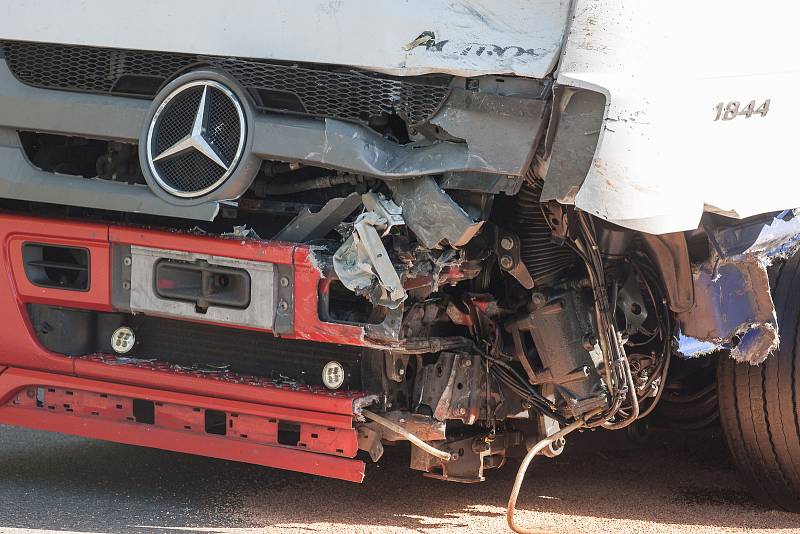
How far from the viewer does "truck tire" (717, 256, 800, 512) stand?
4172 millimetres

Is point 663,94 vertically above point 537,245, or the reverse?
point 663,94

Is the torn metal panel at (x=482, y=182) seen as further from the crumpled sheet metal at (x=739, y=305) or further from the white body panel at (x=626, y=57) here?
the crumpled sheet metal at (x=739, y=305)

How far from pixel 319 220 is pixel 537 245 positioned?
777 millimetres

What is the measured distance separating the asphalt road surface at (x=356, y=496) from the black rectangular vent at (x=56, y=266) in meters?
0.84

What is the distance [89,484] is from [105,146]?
141 cm

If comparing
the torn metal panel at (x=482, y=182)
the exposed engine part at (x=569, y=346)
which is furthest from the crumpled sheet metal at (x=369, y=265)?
the exposed engine part at (x=569, y=346)

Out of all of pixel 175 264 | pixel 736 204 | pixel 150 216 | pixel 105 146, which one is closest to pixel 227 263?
pixel 175 264

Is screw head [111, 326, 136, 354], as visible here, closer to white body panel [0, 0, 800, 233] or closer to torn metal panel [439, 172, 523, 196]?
white body panel [0, 0, 800, 233]

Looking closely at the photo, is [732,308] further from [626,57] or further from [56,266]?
[56,266]

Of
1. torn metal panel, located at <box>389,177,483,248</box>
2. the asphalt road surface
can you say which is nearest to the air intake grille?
torn metal panel, located at <box>389,177,483,248</box>

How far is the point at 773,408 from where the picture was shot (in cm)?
425

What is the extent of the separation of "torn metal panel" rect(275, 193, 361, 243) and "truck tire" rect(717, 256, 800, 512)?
1685 mm

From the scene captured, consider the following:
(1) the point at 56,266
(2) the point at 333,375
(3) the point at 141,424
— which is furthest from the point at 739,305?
(1) the point at 56,266

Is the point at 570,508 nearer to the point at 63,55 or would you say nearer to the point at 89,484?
the point at 89,484
